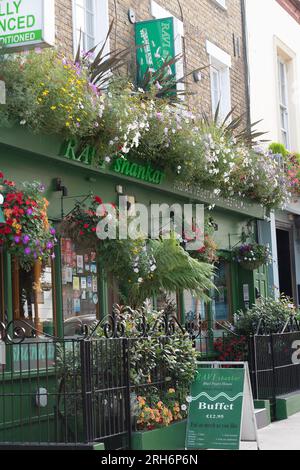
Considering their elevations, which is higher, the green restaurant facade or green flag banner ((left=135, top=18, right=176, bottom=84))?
green flag banner ((left=135, top=18, right=176, bottom=84))

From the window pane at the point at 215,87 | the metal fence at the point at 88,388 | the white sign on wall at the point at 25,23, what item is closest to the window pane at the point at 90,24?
the white sign on wall at the point at 25,23

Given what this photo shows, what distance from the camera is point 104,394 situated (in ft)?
26.7

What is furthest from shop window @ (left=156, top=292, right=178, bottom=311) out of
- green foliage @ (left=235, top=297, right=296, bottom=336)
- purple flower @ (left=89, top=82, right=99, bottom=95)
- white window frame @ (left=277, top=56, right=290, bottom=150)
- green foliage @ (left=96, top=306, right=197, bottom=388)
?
white window frame @ (left=277, top=56, right=290, bottom=150)

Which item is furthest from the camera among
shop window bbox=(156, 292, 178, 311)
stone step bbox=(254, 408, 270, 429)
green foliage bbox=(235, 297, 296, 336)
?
green foliage bbox=(235, 297, 296, 336)

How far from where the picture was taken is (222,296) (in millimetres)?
15445

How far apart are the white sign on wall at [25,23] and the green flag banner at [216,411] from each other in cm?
407

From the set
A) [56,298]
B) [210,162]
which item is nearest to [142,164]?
[210,162]

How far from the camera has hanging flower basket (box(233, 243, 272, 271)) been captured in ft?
49.8

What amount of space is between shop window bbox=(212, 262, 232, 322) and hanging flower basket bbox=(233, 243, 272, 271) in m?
0.36

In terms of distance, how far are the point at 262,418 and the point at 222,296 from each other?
4.56 meters

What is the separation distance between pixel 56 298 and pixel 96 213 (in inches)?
49.0

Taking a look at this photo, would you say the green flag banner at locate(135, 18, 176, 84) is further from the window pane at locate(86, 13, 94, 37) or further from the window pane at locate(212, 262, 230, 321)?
the window pane at locate(212, 262, 230, 321)

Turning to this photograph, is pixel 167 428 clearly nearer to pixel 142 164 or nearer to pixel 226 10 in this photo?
pixel 142 164

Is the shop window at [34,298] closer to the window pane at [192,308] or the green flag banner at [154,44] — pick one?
the green flag banner at [154,44]
